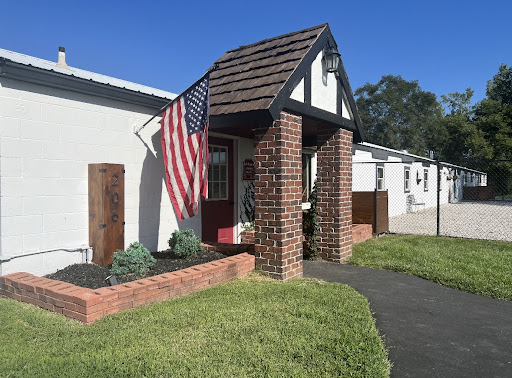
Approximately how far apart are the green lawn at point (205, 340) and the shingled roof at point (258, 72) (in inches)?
99.6

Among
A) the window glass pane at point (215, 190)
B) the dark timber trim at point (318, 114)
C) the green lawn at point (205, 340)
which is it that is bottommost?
the green lawn at point (205, 340)

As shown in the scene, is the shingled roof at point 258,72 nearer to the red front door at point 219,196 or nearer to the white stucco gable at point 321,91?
the white stucco gable at point 321,91

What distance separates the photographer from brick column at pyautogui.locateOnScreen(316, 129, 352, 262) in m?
6.72

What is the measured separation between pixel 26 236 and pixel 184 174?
204cm

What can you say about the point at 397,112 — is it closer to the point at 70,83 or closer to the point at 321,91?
the point at 321,91

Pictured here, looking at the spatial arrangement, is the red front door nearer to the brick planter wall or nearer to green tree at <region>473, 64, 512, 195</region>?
the brick planter wall

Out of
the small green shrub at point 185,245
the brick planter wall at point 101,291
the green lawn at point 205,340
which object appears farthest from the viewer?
the small green shrub at point 185,245

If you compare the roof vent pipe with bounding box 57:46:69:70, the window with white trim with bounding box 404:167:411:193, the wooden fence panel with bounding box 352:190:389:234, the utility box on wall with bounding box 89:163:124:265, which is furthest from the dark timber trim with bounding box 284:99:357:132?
the window with white trim with bounding box 404:167:411:193

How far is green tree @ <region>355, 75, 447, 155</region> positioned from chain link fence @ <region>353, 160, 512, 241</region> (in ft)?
60.1

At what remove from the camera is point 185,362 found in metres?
2.86

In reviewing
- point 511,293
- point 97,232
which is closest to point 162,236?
point 97,232

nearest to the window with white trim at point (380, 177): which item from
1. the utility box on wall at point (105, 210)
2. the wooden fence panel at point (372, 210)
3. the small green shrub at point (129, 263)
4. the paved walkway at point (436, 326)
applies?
the wooden fence panel at point (372, 210)

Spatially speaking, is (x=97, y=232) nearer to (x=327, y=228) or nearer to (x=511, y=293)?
(x=327, y=228)

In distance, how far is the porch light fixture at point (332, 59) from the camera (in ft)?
20.1
